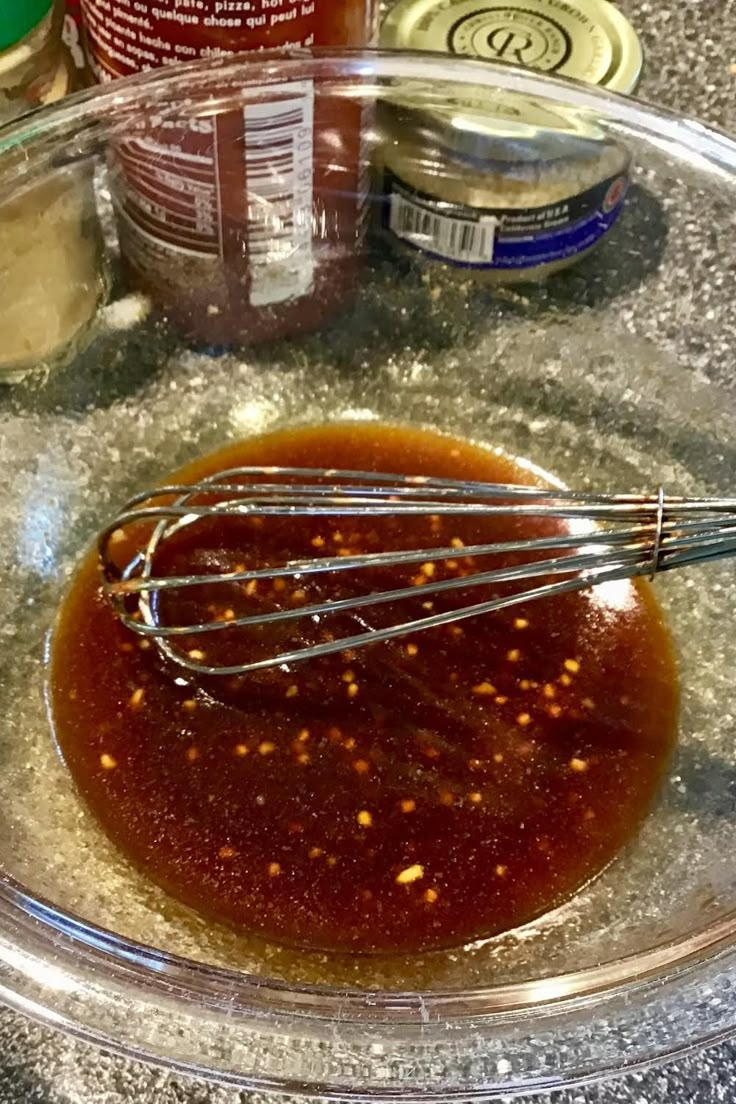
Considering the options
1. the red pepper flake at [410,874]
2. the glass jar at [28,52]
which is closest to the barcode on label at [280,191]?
the glass jar at [28,52]

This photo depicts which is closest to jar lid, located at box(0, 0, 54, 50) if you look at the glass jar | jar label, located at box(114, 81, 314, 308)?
the glass jar

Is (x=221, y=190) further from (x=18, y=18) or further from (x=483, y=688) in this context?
(x=483, y=688)

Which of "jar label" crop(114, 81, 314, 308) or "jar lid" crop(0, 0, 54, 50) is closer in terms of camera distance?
"jar lid" crop(0, 0, 54, 50)

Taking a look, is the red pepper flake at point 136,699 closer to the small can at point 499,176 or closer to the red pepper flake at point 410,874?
the red pepper flake at point 410,874

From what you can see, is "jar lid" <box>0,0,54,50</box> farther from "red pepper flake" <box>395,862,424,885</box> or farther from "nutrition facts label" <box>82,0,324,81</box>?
"red pepper flake" <box>395,862,424,885</box>

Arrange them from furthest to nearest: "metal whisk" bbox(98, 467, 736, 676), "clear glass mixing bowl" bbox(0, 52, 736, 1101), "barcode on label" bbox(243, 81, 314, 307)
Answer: "barcode on label" bbox(243, 81, 314, 307), "metal whisk" bbox(98, 467, 736, 676), "clear glass mixing bowl" bbox(0, 52, 736, 1101)
